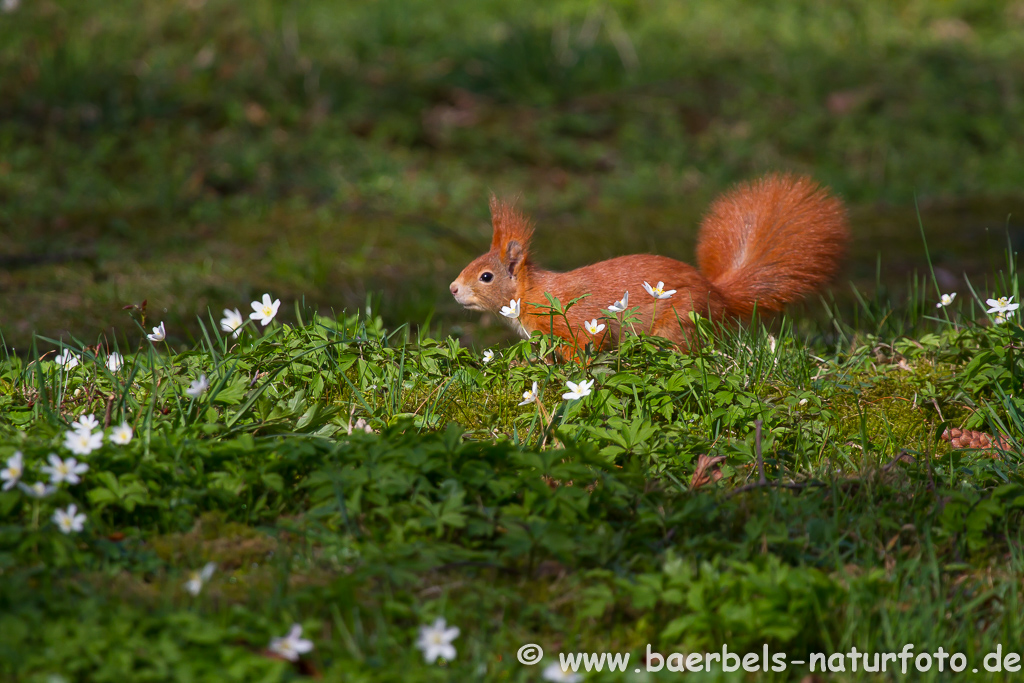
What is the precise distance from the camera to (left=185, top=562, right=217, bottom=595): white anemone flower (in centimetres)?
206

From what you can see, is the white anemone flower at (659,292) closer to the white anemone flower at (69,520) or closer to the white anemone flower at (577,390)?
the white anemone flower at (577,390)

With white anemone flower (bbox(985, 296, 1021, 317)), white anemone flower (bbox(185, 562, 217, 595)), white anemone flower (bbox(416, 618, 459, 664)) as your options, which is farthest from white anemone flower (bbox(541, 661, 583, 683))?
white anemone flower (bbox(985, 296, 1021, 317))

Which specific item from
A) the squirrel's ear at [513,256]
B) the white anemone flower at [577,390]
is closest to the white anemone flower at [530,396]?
the white anemone flower at [577,390]

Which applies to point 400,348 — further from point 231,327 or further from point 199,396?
point 199,396

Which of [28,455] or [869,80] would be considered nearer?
[28,455]

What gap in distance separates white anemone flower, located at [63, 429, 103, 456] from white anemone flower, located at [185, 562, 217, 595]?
0.44m

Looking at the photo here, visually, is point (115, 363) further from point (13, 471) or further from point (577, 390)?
point (577, 390)

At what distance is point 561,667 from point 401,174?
18.0ft

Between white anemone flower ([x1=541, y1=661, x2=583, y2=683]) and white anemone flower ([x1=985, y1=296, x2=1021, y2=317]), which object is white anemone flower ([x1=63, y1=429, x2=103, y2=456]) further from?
white anemone flower ([x1=985, y1=296, x2=1021, y2=317])

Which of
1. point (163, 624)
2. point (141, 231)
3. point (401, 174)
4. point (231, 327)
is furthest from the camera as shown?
point (401, 174)

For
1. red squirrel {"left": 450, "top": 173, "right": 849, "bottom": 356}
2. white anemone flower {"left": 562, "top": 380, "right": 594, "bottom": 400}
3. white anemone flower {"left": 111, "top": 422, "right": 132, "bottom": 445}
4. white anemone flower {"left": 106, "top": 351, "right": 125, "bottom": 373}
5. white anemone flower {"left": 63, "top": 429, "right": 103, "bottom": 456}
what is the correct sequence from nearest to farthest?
1. white anemone flower {"left": 63, "top": 429, "right": 103, "bottom": 456}
2. white anemone flower {"left": 111, "top": 422, "right": 132, "bottom": 445}
3. white anemone flower {"left": 562, "top": 380, "right": 594, "bottom": 400}
4. white anemone flower {"left": 106, "top": 351, "right": 125, "bottom": 373}
5. red squirrel {"left": 450, "top": 173, "right": 849, "bottom": 356}

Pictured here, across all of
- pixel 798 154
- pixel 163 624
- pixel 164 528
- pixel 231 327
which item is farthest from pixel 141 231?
pixel 798 154

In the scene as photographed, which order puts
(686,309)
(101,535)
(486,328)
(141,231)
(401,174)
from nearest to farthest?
(101,535)
(686,309)
(486,328)
(141,231)
(401,174)

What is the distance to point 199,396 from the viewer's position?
109 inches
